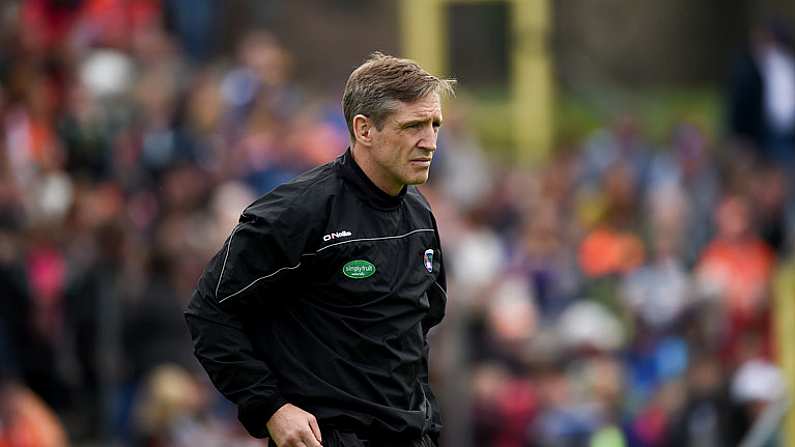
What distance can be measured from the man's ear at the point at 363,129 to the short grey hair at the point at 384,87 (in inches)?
0.6

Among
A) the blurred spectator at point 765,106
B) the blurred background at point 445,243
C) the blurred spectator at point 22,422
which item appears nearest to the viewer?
the blurred spectator at point 22,422

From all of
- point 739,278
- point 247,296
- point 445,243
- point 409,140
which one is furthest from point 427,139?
point 739,278

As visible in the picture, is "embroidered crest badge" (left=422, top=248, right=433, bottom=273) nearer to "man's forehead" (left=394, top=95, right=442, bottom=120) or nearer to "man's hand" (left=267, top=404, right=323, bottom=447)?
"man's forehead" (left=394, top=95, right=442, bottom=120)

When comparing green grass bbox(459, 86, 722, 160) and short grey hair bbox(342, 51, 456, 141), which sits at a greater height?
A: short grey hair bbox(342, 51, 456, 141)

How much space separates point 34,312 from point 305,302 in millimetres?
5198

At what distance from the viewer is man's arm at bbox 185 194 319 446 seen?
15.4ft

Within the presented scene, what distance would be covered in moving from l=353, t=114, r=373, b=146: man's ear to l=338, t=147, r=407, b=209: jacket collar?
9cm

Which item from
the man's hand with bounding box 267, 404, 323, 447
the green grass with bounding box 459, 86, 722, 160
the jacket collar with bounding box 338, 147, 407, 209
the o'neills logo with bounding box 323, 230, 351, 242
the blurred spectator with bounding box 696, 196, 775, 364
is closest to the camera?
the man's hand with bounding box 267, 404, 323, 447

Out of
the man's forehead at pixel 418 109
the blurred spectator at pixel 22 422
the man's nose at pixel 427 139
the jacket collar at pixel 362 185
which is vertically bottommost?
the blurred spectator at pixel 22 422

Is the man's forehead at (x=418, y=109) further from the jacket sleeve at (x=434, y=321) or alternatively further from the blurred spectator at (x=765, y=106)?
the blurred spectator at (x=765, y=106)

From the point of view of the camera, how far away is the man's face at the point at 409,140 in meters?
4.80

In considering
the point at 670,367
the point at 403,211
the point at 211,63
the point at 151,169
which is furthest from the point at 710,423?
the point at 211,63

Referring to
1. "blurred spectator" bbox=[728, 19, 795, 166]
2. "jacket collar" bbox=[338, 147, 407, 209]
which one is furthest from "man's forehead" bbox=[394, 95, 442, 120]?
"blurred spectator" bbox=[728, 19, 795, 166]

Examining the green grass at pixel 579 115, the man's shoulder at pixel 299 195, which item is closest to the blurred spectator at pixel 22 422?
the man's shoulder at pixel 299 195
